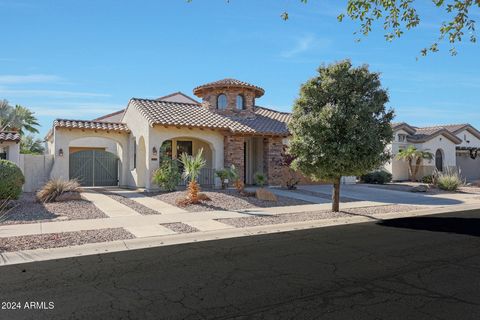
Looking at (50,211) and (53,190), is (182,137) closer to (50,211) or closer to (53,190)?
(53,190)

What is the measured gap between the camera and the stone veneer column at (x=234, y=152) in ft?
67.4

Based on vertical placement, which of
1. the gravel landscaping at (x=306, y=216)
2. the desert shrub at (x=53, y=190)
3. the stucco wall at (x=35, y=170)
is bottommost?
the gravel landscaping at (x=306, y=216)

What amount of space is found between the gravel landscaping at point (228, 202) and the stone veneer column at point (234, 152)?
12.7ft

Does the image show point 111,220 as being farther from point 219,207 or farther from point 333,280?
point 333,280

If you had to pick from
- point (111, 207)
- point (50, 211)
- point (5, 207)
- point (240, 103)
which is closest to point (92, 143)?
point (240, 103)

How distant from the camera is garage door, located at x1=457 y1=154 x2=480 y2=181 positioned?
33.7m

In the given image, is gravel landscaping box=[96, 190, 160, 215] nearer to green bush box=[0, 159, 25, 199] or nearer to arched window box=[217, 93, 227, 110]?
green bush box=[0, 159, 25, 199]

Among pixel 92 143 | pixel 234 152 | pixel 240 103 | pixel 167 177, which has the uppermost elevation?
pixel 240 103

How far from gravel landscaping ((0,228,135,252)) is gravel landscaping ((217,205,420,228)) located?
3223 millimetres

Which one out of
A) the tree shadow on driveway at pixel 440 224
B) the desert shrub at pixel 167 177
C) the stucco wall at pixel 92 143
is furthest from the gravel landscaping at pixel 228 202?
the stucco wall at pixel 92 143

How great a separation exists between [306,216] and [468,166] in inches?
1111

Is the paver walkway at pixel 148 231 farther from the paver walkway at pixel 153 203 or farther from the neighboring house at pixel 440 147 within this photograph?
the neighboring house at pixel 440 147

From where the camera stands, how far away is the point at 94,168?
23.9 m

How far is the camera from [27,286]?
5523 millimetres
